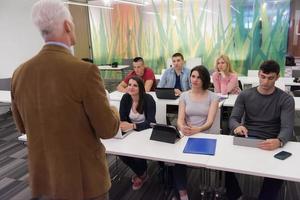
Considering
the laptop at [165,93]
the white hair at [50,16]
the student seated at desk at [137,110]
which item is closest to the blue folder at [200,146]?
the student seated at desk at [137,110]

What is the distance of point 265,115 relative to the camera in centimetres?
235

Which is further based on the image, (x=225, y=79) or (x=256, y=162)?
(x=225, y=79)

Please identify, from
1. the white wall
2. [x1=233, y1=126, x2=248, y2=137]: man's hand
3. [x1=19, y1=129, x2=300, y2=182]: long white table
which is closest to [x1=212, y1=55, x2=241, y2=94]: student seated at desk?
[x1=233, y1=126, x2=248, y2=137]: man's hand

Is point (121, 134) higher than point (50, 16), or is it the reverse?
point (50, 16)

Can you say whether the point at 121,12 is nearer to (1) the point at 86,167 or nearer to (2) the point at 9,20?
(2) the point at 9,20

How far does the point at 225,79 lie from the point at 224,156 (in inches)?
95.0

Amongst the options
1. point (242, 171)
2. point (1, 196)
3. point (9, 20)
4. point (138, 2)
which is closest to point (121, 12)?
point (138, 2)

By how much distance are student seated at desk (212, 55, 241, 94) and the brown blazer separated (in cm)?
310

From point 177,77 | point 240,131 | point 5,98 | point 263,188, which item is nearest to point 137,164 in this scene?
point 240,131

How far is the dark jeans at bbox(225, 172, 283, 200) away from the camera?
2.06 meters

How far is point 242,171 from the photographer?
5.51 feet

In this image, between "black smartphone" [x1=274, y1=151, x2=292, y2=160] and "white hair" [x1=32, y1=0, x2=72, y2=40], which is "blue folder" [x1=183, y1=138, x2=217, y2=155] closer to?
"black smartphone" [x1=274, y1=151, x2=292, y2=160]

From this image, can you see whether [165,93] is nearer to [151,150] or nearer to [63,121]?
[151,150]

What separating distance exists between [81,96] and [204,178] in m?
2.01
